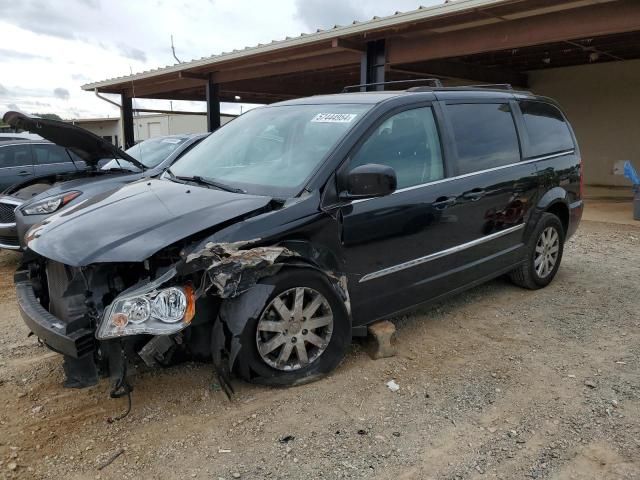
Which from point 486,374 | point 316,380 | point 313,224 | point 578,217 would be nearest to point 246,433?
point 316,380

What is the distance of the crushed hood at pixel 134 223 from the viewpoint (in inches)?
105

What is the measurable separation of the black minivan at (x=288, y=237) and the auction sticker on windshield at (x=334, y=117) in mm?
14

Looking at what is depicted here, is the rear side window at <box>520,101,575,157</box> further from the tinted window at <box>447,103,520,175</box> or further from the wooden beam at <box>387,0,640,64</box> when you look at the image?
the wooden beam at <box>387,0,640,64</box>

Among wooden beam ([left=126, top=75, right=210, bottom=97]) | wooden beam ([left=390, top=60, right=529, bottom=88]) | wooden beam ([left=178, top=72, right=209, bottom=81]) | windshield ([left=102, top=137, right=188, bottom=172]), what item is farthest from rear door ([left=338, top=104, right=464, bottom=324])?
wooden beam ([left=126, top=75, right=210, bottom=97])

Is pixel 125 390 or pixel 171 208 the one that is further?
pixel 171 208

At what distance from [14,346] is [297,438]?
2.43 m

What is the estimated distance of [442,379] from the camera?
3318mm

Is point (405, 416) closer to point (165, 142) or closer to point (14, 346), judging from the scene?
point (14, 346)

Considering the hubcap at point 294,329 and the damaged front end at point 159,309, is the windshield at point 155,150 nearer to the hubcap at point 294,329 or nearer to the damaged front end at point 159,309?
the damaged front end at point 159,309

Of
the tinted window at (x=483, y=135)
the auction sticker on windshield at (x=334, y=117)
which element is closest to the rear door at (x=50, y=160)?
the auction sticker on windshield at (x=334, y=117)

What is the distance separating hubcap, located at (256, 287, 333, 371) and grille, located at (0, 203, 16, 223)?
178 inches

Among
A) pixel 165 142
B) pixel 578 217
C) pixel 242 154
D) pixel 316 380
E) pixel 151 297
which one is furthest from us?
pixel 165 142

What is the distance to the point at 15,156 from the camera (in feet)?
28.6

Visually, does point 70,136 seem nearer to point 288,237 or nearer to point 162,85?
point 288,237
